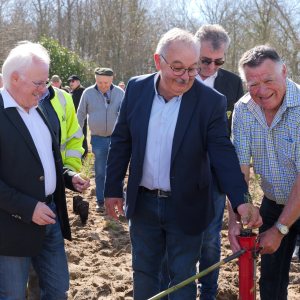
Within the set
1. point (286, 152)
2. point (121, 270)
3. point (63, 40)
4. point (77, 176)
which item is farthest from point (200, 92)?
point (63, 40)

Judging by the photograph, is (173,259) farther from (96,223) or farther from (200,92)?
(96,223)

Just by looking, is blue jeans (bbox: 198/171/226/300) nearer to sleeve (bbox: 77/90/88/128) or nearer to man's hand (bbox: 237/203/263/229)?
man's hand (bbox: 237/203/263/229)

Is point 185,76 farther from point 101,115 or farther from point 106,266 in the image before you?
point 101,115

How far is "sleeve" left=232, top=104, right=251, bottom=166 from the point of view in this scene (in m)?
2.57

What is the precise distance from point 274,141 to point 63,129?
5.51ft

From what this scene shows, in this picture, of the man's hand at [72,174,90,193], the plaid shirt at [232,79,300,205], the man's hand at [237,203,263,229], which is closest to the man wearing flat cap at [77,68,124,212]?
the man's hand at [72,174,90,193]

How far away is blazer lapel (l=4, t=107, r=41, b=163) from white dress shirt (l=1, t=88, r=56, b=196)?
0.04 metres

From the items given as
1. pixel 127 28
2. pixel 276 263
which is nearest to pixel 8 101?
pixel 276 263

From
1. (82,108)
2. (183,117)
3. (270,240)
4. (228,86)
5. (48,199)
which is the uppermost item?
(228,86)

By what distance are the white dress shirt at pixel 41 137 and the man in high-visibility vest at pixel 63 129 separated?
40cm

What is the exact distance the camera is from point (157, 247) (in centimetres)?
262

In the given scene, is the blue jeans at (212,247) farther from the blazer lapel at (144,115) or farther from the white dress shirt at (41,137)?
the white dress shirt at (41,137)

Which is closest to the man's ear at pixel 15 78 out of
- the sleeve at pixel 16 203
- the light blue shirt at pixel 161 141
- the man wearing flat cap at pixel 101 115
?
the sleeve at pixel 16 203

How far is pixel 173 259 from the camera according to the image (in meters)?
2.52
